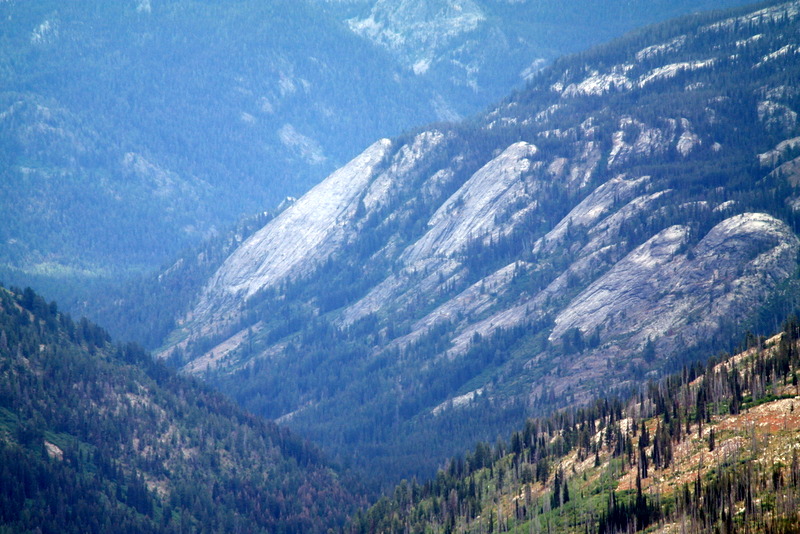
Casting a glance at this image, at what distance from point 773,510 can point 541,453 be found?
253ft

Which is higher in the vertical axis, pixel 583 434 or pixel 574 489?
pixel 583 434

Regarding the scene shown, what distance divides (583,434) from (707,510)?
58.9 metres

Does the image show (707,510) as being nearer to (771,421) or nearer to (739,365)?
(771,421)

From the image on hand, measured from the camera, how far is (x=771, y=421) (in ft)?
484

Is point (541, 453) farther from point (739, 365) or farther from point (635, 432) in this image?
point (739, 365)

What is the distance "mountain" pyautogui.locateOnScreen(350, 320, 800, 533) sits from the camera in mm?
128375

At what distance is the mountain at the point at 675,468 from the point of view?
128 metres

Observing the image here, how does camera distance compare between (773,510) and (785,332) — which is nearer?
(773,510)

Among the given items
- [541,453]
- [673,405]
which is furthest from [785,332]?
[541,453]

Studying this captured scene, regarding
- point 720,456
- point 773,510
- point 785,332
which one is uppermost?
point 785,332

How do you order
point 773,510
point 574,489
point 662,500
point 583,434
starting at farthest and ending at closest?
1. point 583,434
2. point 574,489
3. point 662,500
4. point 773,510

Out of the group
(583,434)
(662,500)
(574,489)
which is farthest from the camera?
(583,434)

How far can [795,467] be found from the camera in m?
126

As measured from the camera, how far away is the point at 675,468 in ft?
500
